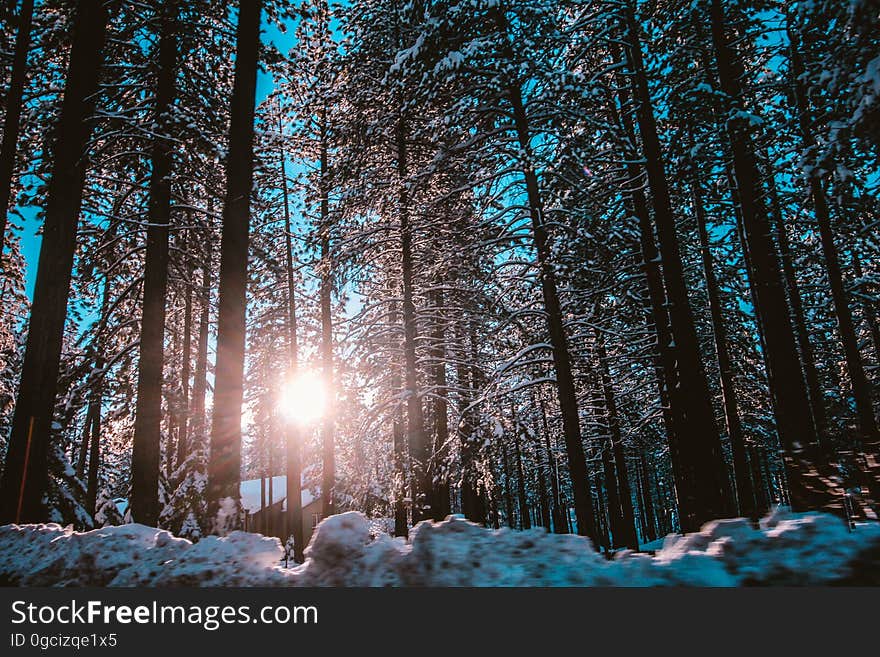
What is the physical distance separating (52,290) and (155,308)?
A: 7.70 feet

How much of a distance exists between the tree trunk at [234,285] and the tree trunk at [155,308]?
2.25m

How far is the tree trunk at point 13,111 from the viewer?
8312 millimetres

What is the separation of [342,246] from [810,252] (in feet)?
45.0

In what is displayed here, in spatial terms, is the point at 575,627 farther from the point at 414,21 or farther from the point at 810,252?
the point at 810,252

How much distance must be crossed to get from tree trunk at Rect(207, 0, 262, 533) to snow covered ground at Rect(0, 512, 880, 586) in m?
2.12

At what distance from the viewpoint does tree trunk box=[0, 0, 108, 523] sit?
635cm

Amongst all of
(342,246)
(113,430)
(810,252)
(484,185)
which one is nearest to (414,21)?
(484,185)

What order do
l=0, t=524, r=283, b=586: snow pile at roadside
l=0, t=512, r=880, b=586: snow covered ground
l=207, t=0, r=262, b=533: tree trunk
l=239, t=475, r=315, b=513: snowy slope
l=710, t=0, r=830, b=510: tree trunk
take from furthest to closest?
l=239, t=475, r=315, b=513: snowy slope, l=710, t=0, r=830, b=510: tree trunk, l=207, t=0, r=262, b=533: tree trunk, l=0, t=524, r=283, b=586: snow pile at roadside, l=0, t=512, r=880, b=586: snow covered ground

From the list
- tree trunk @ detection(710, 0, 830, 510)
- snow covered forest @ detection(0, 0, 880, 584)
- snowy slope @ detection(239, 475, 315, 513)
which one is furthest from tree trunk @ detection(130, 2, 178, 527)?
snowy slope @ detection(239, 475, 315, 513)

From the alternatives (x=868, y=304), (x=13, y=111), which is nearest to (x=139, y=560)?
(x=13, y=111)

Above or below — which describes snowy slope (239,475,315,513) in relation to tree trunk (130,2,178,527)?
below

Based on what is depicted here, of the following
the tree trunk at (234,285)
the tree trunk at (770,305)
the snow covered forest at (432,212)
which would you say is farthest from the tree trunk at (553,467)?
the tree trunk at (234,285)

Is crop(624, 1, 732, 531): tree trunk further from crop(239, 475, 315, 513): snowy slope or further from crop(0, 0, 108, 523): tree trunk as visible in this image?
crop(239, 475, 315, 513): snowy slope

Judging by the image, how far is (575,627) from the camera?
195 centimetres
